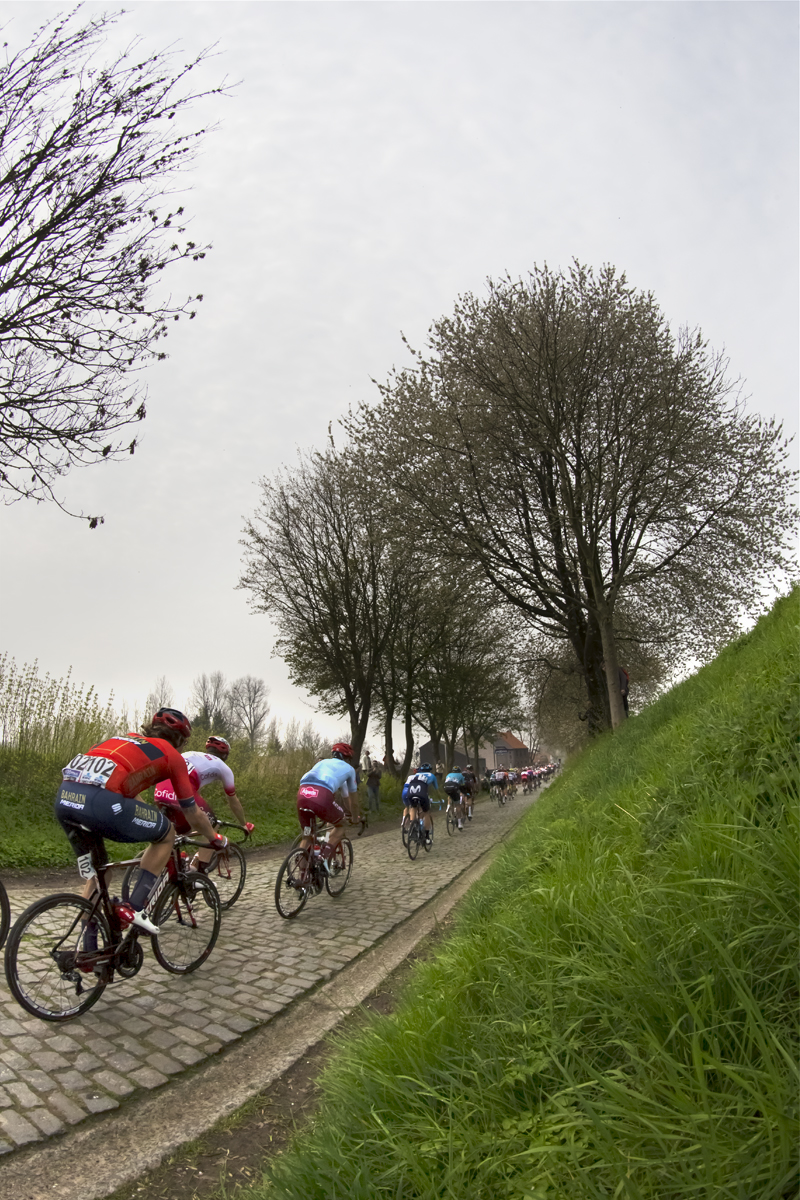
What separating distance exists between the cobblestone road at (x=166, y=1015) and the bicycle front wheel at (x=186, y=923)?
5.5 inches

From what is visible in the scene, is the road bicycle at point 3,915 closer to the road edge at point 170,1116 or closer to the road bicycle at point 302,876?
the road edge at point 170,1116

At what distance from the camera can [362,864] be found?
40.6 ft

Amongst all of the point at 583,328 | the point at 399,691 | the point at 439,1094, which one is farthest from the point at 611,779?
the point at 399,691

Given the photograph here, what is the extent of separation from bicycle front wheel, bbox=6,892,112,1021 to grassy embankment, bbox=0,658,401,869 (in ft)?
18.9

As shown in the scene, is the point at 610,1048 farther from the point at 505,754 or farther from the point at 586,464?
the point at 505,754

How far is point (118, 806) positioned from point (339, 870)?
5.35 metres

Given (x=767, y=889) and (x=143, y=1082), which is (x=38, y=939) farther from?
(x=767, y=889)

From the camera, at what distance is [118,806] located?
457 cm

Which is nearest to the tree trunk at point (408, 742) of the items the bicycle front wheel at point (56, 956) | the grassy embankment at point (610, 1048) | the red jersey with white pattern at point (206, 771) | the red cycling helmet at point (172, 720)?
the red jersey with white pattern at point (206, 771)

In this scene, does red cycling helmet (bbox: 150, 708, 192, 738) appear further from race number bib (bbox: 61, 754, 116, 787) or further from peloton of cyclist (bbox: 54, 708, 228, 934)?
race number bib (bbox: 61, 754, 116, 787)

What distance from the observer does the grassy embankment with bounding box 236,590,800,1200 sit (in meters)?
1.57

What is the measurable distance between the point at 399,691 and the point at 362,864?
59.2ft

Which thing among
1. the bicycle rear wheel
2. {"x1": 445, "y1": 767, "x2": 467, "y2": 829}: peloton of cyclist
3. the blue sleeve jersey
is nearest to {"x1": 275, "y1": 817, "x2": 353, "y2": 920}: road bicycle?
the bicycle rear wheel

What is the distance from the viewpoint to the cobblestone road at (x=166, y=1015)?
3350 millimetres
